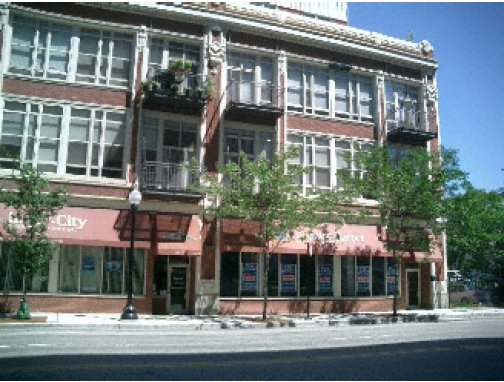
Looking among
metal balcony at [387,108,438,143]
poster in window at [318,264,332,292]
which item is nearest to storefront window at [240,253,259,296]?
poster in window at [318,264,332,292]

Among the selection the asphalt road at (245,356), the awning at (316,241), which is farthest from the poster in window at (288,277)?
the asphalt road at (245,356)

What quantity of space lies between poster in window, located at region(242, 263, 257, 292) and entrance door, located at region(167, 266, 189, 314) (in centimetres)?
257

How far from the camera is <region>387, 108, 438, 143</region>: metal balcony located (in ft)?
79.2

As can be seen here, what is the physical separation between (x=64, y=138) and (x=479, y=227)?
80.3 ft

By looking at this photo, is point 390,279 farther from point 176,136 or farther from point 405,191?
point 176,136

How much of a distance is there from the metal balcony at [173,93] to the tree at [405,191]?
25.0ft

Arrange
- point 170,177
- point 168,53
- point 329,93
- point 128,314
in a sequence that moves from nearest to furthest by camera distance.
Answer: point 128,314 < point 170,177 < point 168,53 < point 329,93

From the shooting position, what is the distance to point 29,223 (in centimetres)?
1612

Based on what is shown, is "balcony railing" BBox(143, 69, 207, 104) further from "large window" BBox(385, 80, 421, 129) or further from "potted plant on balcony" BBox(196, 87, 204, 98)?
"large window" BBox(385, 80, 421, 129)

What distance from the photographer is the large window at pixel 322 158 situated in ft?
74.9

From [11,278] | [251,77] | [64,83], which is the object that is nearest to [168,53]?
[251,77]

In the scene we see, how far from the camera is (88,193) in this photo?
1869 cm

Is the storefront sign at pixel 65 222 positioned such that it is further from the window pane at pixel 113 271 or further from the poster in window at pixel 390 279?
the poster in window at pixel 390 279

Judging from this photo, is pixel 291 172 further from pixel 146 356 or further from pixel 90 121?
pixel 146 356
